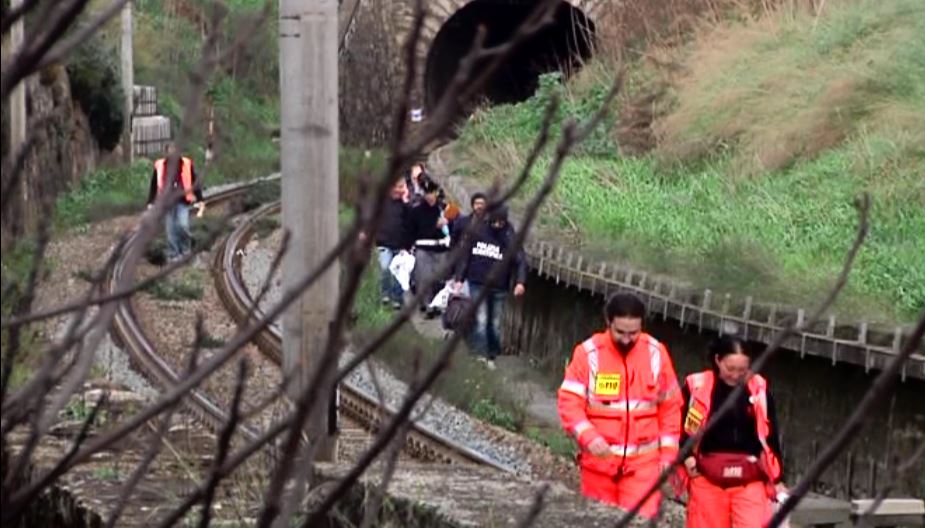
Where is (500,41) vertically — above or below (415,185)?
above

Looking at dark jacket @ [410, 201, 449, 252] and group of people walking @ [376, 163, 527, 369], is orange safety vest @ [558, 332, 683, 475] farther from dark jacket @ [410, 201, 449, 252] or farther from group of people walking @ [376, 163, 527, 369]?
dark jacket @ [410, 201, 449, 252]

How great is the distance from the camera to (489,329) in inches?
731

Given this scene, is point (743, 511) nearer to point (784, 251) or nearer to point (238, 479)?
point (238, 479)

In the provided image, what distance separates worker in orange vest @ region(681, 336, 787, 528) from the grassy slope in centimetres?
583

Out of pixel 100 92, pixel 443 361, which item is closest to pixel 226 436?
pixel 443 361

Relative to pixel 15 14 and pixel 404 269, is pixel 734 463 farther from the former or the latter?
pixel 404 269

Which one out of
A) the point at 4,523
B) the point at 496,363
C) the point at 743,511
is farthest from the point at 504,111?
the point at 4,523

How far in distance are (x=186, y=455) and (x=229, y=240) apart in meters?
20.5

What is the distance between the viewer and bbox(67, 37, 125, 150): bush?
34.7 metres

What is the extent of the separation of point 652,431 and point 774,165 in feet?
42.4

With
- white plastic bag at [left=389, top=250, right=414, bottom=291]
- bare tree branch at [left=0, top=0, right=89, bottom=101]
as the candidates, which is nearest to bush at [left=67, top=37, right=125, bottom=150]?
white plastic bag at [left=389, top=250, right=414, bottom=291]

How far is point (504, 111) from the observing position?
31.1m

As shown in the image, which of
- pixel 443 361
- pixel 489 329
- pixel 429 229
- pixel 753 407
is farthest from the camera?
pixel 429 229

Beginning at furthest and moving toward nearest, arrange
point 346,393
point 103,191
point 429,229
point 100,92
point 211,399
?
1. point 100,92
2. point 103,191
3. point 429,229
4. point 346,393
5. point 211,399
